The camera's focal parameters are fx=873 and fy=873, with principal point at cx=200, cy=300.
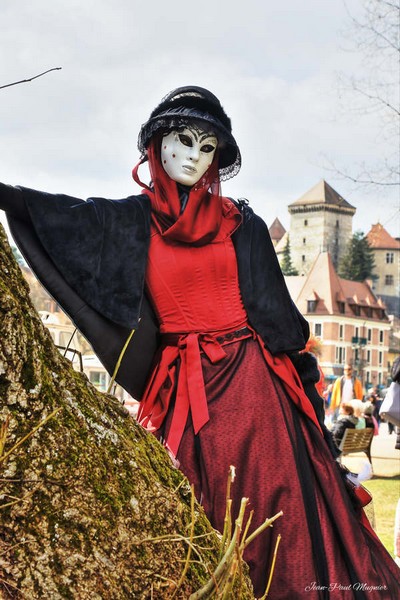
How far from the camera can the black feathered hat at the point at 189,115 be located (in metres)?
3.49

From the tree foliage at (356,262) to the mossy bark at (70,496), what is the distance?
3971 inches

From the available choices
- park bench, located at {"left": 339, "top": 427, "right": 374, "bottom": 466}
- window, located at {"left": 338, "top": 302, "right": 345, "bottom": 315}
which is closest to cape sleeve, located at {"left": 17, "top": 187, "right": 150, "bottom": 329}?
park bench, located at {"left": 339, "top": 427, "right": 374, "bottom": 466}

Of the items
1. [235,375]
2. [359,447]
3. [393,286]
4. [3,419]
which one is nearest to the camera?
[3,419]

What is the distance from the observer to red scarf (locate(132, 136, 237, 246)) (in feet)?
11.0

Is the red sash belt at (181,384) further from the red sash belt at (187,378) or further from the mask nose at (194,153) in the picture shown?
the mask nose at (194,153)

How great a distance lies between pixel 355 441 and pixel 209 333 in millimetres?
9466

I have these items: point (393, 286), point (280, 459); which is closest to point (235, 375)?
point (280, 459)

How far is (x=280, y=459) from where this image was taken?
3.13m

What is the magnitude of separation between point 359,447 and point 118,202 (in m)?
9.90

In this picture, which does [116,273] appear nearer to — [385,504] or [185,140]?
[185,140]

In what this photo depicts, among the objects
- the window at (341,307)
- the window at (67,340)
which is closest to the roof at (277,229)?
the window at (341,307)

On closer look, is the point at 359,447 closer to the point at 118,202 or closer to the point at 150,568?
the point at 118,202

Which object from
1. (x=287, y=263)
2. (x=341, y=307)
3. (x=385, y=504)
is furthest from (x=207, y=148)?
(x=287, y=263)

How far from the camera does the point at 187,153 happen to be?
3500 mm
